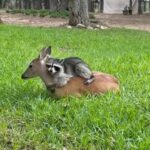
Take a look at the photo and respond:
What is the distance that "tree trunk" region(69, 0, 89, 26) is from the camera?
2112cm

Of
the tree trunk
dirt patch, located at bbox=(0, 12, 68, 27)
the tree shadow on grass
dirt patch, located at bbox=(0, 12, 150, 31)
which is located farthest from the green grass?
dirt patch, located at bbox=(0, 12, 68, 27)

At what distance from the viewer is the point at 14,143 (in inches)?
170

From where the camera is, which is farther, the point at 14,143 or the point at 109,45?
the point at 109,45

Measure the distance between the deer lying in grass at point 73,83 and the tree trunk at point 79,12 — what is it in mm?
15538

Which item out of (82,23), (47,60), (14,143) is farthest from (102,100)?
(82,23)

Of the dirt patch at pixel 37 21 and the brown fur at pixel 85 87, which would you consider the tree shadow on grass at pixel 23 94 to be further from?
the dirt patch at pixel 37 21

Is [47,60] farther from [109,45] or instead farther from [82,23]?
[82,23]

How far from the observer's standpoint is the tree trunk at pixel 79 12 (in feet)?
69.3

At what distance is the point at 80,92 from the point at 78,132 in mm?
1006

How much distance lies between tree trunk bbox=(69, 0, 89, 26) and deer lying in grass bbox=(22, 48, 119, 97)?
612 inches

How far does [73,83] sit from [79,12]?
1635 cm

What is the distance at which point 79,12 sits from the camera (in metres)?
21.5

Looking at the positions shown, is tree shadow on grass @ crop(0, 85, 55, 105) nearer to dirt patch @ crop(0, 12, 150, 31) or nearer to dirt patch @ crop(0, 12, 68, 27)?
dirt patch @ crop(0, 12, 150, 31)

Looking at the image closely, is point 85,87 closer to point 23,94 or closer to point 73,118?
point 73,118
